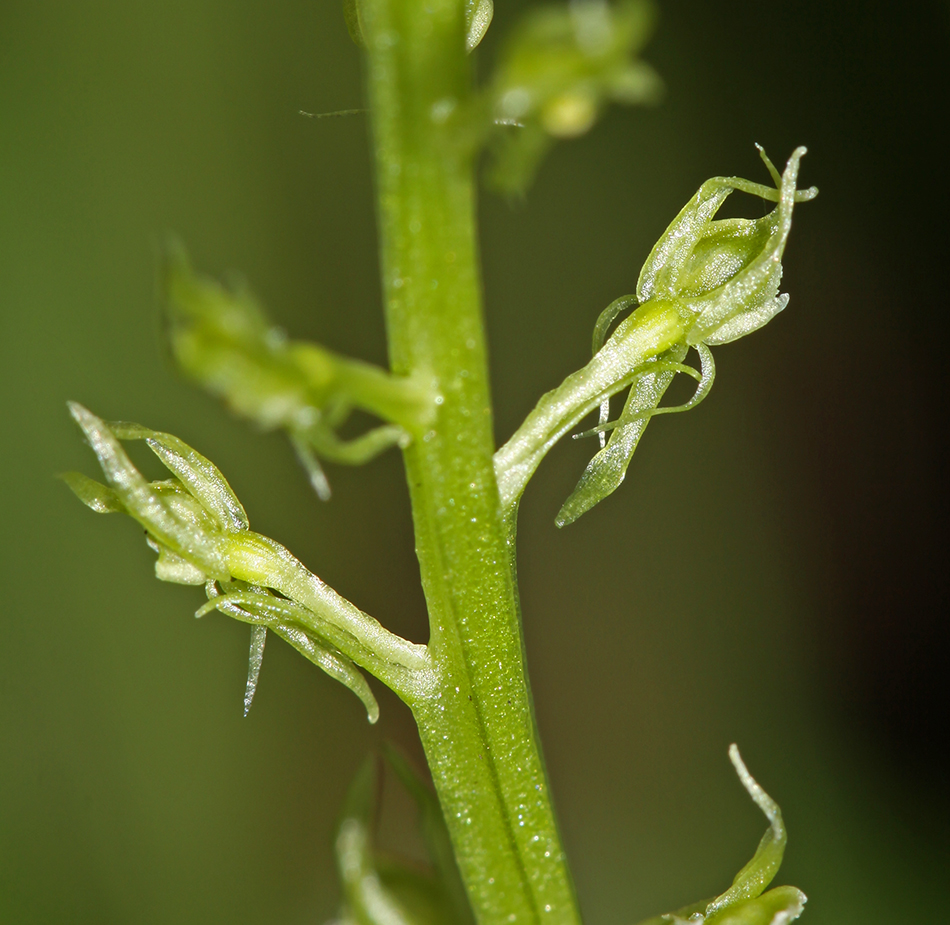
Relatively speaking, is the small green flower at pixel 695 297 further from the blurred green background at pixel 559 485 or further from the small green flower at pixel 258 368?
the blurred green background at pixel 559 485

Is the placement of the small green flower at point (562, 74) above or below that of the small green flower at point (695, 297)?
below

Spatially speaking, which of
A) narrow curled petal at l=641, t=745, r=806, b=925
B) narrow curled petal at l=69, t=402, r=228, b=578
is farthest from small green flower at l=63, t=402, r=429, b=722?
narrow curled petal at l=641, t=745, r=806, b=925

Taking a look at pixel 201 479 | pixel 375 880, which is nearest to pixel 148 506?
pixel 201 479

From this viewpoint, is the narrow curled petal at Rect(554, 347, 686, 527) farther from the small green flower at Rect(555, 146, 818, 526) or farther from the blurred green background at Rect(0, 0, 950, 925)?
the blurred green background at Rect(0, 0, 950, 925)

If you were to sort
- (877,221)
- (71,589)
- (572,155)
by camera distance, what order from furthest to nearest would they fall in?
(572,155) < (877,221) < (71,589)

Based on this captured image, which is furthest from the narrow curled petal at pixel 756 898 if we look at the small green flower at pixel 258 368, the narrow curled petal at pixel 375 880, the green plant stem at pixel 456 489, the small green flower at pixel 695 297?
the small green flower at pixel 258 368

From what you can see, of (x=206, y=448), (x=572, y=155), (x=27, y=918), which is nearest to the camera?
(x=27, y=918)

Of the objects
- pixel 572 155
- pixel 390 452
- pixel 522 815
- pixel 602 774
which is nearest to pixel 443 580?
pixel 522 815

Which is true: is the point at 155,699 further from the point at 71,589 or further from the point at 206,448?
the point at 206,448
